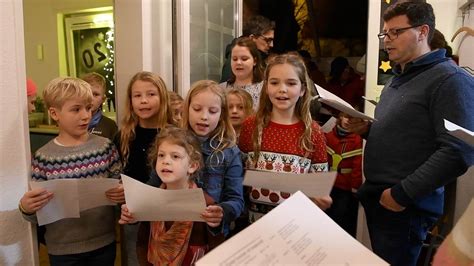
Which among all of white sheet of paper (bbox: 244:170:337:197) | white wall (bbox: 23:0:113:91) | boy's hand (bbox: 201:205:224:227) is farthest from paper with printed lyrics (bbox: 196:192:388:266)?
white wall (bbox: 23:0:113:91)

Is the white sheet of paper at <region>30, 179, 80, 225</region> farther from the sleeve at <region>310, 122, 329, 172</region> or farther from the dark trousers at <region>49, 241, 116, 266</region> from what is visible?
the sleeve at <region>310, 122, 329, 172</region>

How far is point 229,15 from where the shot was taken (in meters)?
3.05

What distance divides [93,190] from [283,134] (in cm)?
69

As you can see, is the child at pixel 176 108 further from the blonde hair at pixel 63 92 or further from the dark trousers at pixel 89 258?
the dark trousers at pixel 89 258

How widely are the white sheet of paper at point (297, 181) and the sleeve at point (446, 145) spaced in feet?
1.18

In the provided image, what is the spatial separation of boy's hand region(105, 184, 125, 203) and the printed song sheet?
0.07 ft

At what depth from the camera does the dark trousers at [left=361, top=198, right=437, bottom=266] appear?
4.62 feet

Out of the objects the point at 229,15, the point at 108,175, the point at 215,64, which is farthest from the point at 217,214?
the point at 229,15

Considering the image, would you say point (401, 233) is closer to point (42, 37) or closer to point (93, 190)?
point (93, 190)

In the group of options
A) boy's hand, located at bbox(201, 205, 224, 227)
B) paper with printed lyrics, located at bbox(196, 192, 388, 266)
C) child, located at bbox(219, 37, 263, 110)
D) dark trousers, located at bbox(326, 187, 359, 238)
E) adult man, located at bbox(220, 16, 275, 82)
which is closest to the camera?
paper with printed lyrics, located at bbox(196, 192, 388, 266)

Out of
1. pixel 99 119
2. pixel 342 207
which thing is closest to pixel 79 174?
pixel 99 119

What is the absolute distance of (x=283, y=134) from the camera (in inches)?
58.2

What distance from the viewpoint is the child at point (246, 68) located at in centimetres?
214

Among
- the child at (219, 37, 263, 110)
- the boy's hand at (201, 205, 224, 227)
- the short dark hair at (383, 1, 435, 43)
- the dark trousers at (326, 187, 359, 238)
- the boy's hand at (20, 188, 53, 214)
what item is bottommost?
the dark trousers at (326, 187, 359, 238)
